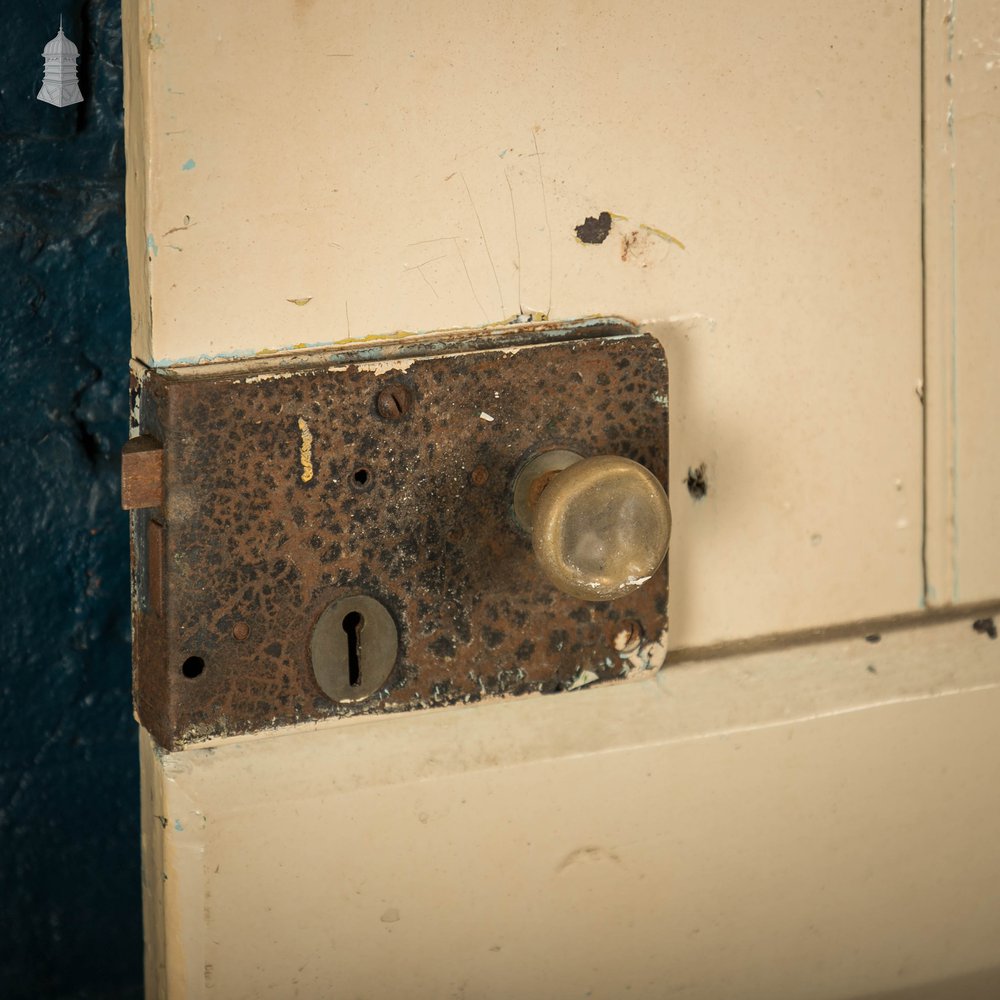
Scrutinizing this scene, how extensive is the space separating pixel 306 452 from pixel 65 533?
158 millimetres

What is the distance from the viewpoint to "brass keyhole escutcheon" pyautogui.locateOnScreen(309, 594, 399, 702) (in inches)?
23.1

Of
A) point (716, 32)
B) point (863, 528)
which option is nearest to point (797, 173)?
point (716, 32)

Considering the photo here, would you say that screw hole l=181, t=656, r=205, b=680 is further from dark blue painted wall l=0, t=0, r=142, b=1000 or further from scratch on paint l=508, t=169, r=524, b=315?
scratch on paint l=508, t=169, r=524, b=315

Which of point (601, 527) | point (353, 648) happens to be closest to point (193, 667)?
point (353, 648)

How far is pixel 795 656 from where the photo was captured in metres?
0.72

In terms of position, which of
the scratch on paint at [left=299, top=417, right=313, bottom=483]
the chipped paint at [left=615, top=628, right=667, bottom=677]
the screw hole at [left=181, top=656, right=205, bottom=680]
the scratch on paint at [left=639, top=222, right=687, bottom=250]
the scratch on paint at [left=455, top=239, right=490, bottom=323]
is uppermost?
the scratch on paint at [left=639, top=222, right=687, bottom=250]

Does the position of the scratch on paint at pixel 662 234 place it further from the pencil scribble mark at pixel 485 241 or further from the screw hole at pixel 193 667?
the screw hole at pixel 193 667

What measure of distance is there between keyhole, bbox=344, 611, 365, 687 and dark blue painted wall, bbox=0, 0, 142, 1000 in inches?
5.7

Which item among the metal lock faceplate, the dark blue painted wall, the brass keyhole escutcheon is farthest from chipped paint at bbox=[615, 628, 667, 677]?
the dark blue painted wall

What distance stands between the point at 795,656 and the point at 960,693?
0.13 metres

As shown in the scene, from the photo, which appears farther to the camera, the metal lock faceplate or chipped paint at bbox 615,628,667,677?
chipped paint at bbox 615,628,667,677

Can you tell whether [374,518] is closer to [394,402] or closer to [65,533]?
[394,402]

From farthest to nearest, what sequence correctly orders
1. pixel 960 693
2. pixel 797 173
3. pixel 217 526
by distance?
pixel 960 693 → pixel 797 173 → pixel 217 526

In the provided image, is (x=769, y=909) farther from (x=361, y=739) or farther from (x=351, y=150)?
(x=351, y=150)
